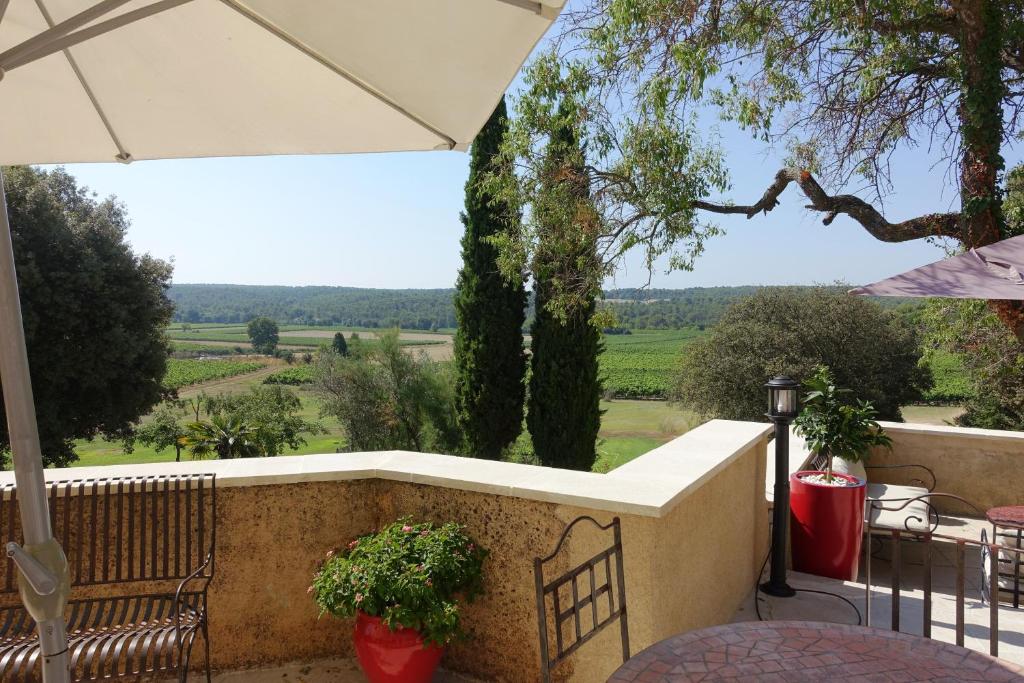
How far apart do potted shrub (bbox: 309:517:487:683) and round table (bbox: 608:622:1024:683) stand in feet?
3.31

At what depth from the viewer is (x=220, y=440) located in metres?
10.3

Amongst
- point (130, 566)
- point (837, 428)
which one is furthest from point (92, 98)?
point (837, 428)

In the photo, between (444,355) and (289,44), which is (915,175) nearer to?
(289,44)

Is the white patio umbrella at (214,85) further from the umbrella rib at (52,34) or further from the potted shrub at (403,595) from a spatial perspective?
the potted shrub at (403,595)

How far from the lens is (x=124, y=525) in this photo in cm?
287

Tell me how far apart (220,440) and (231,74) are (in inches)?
364

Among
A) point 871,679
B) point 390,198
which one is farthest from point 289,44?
point 390,198

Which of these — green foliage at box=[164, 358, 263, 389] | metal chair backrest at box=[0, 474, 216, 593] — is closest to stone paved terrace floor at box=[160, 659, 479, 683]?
metal chair backrest at box=[0, 474, 216, 593]

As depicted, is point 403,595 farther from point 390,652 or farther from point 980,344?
point 980,344

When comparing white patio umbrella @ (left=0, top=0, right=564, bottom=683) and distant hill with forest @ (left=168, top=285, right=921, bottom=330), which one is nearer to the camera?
white patio umbrella @ (left=0, top=0, right=564, bottom=683)

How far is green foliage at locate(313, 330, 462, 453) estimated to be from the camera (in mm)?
15234

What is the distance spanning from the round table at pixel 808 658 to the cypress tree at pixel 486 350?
1019 cm

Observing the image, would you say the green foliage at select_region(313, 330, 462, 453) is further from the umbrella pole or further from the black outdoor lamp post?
the umbrella pole

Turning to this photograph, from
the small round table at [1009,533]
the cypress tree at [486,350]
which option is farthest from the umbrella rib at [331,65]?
the cypress tree at [486,350]
